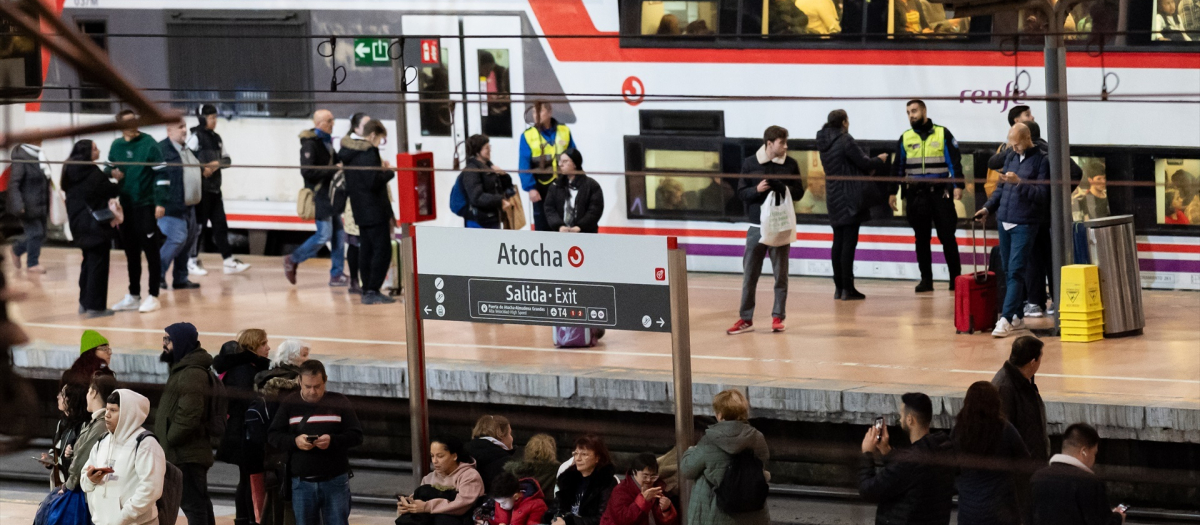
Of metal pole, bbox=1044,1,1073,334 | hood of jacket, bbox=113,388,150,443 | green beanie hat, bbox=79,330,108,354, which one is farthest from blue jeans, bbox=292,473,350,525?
metal pole, bbox=1044,1,1073,334

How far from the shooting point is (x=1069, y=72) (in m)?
14.9

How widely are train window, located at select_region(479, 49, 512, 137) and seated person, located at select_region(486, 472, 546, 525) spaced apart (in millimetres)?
7761

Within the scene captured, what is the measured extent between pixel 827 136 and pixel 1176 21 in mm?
3098

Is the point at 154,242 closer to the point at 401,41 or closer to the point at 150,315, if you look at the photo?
the point at 150,315

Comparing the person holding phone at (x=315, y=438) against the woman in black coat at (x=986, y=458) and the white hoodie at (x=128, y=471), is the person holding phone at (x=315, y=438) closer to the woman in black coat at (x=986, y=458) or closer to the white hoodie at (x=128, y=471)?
the white hoodie at (x=128, y=471)

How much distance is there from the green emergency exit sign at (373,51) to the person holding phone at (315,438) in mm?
7532

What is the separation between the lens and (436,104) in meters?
17.1

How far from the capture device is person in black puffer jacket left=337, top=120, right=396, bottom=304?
14734 mm

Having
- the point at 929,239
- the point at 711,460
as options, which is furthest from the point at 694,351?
the point at 711,460

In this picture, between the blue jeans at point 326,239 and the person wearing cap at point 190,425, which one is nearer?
the person wearing cap at point 190,425

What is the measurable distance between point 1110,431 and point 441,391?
4.93 meters

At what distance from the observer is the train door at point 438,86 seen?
16906 mm

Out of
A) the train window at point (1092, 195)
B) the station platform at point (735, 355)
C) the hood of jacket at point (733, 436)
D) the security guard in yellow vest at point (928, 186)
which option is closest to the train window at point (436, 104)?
the station platform at point (735, 355)

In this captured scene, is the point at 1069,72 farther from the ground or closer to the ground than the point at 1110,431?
farther from the ground
